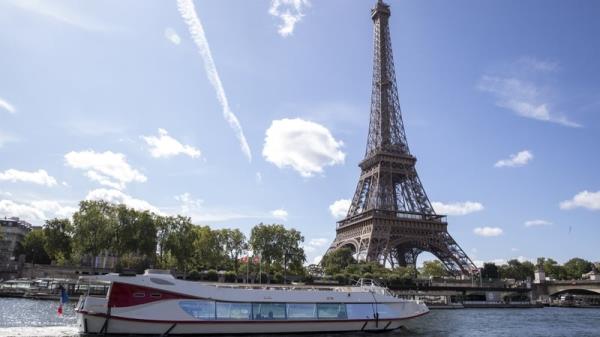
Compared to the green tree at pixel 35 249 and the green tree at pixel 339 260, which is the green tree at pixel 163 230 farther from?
the green tree at pixel 35 249

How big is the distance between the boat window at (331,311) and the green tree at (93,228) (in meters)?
54.7

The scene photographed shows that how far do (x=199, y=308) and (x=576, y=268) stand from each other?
151 metres

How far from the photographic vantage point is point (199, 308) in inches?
1214

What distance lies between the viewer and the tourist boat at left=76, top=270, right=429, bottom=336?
95.2 feet

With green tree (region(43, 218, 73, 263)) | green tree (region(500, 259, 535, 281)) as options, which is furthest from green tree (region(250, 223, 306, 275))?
green tree (region(500, 259, 535, 281))

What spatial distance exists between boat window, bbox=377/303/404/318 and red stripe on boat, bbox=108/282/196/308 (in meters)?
16.0

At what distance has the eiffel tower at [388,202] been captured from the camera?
309 feet

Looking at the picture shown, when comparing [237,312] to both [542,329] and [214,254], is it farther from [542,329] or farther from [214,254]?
[214,254]

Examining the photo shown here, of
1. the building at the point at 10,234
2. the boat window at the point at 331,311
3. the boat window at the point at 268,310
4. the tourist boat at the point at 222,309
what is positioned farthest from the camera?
the building at the point at 10,234

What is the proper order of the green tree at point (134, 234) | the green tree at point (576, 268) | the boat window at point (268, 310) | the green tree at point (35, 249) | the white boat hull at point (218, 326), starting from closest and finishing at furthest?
the white boat hull at point (218, 326) < the boat window at point (268, 310) < the green tree at point (134, 234) < the green tree at point (35, 249) < the green tree at point (576, 268)

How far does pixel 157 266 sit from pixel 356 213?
4237cm

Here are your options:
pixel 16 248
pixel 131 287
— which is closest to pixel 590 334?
pixel 131 287

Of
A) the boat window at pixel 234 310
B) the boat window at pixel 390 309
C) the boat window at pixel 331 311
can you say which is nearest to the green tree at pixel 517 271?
the boat window at pixel 390 309

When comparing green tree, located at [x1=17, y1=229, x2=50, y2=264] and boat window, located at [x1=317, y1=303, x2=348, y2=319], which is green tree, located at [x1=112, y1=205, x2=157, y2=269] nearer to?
green tree, located at [x1=17, y1=229, x2=50, y2=264]
